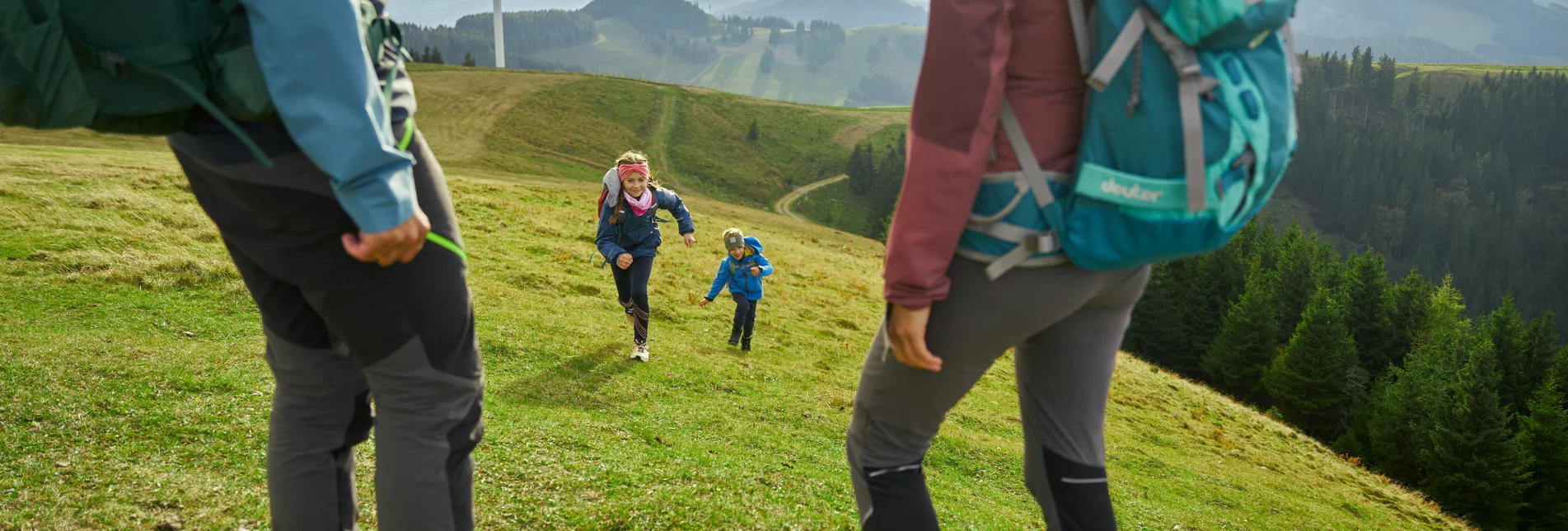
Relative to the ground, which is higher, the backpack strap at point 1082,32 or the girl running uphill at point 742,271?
the backpack strap at point 1082,32

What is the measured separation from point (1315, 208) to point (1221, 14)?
186 meters

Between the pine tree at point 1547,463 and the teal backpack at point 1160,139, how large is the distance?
56905 millimetres

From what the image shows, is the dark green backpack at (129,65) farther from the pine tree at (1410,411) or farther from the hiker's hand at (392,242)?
the pine tree at (1410,411)

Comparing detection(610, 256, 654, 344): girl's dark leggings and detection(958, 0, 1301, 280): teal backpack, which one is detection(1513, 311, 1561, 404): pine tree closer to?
detection(610, 256, 654, 344): girl's dark leggings

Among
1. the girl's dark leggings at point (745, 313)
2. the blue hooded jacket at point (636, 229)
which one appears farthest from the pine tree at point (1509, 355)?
the blue hooded jacket at point (636, 229)

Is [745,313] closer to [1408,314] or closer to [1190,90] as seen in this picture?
[1190,90]

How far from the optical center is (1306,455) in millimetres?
18656

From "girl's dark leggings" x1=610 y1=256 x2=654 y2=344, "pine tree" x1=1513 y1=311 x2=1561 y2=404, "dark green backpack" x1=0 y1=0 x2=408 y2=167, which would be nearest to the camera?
"dark green backpack" x1=0 y1=0 x2=408 y2=167

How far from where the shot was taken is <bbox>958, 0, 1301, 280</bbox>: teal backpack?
6.18 feet

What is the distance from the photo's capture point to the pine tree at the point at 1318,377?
55344 millimetres

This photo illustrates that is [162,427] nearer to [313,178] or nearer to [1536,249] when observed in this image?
[313,178]

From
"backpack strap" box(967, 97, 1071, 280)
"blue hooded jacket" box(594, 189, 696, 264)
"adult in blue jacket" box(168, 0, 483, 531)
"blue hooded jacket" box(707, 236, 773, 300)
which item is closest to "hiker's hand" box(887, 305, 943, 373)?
"backpack strap" box(967, 97, 1071, 280)

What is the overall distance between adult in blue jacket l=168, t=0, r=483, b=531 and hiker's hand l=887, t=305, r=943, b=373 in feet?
3.98

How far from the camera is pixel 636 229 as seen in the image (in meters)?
9.92
